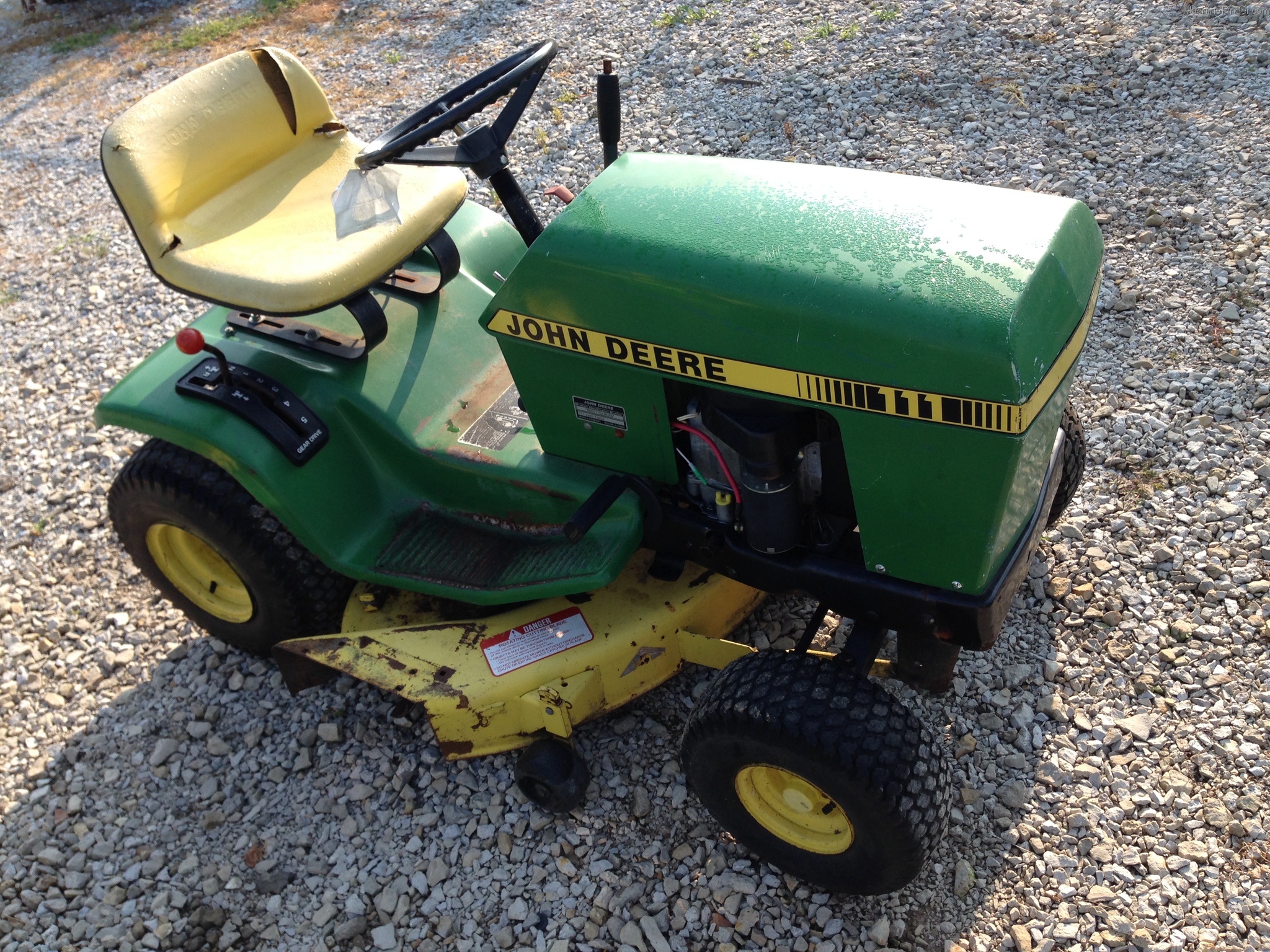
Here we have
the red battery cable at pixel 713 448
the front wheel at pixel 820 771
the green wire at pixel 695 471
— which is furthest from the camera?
the green wire at pixel 695 471

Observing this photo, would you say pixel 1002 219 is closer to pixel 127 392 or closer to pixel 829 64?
pixel 127 392

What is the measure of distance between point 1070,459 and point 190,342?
230 centimetres

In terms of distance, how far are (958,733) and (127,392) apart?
2401 mm

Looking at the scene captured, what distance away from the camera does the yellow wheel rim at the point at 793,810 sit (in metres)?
2.31

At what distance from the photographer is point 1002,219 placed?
1.98m

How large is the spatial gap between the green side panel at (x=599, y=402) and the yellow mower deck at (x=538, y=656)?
0.37m

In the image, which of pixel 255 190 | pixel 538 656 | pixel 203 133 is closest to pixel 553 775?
pixel 538 656

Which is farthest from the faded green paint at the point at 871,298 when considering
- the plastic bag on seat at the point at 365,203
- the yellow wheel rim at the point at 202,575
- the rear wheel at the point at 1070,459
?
the yellow wheel rim at the point at 202,575

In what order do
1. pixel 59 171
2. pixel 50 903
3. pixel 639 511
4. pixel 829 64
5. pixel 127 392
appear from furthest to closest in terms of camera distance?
pixel 59 171
pixel 829 64
pixel 127 392
pixel 50 903
pixel 639 511

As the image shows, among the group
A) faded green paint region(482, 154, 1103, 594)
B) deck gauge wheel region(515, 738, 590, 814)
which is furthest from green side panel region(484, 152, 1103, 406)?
deck gauge wheel region(515, 738, 590, 814)

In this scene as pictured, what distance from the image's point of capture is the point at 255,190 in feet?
10.2

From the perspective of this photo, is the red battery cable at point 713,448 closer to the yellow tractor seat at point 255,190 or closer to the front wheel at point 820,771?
the front wheel at point 820,771

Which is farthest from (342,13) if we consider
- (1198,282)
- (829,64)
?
(1198,282)

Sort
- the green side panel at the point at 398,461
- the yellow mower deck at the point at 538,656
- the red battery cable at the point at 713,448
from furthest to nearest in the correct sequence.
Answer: the green side panel at the point at 398,461
the yellow mower deck at the point at 538,656
the red battery cable at the point at 713,448
